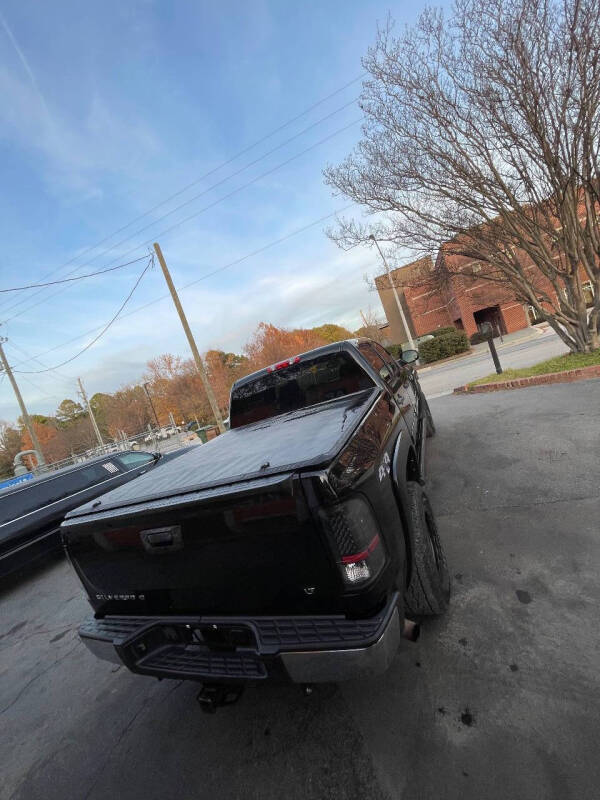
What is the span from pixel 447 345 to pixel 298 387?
85.0ft

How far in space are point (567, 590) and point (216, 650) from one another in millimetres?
2151

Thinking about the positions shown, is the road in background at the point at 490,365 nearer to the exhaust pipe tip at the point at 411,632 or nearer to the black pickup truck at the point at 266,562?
the black pickup truck at the point at 266,562

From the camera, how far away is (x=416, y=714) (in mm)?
1902

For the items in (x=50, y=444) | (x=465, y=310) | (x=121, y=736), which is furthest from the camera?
(x=50, y=444)

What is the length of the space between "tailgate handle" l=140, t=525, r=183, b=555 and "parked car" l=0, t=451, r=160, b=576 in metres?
4.33

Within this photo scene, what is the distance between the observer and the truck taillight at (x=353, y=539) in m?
1.59

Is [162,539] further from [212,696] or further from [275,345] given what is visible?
[275,345]

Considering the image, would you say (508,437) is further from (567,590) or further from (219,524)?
(219,524)

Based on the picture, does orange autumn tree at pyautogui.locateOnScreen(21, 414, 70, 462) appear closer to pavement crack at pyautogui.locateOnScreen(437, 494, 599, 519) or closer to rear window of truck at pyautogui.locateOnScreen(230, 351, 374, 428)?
rear window of truck at pyautogui.locateOnScreen(230, 351, 374, 428)

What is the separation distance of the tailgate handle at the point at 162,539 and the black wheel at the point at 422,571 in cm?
121

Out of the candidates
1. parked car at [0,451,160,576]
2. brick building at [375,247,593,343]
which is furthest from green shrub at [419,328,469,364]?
parked car at [0,451,160,576]

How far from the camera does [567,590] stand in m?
2.43

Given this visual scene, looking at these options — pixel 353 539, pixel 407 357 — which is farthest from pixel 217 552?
pixel 407 357

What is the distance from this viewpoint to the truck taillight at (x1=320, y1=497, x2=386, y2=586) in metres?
1.59
